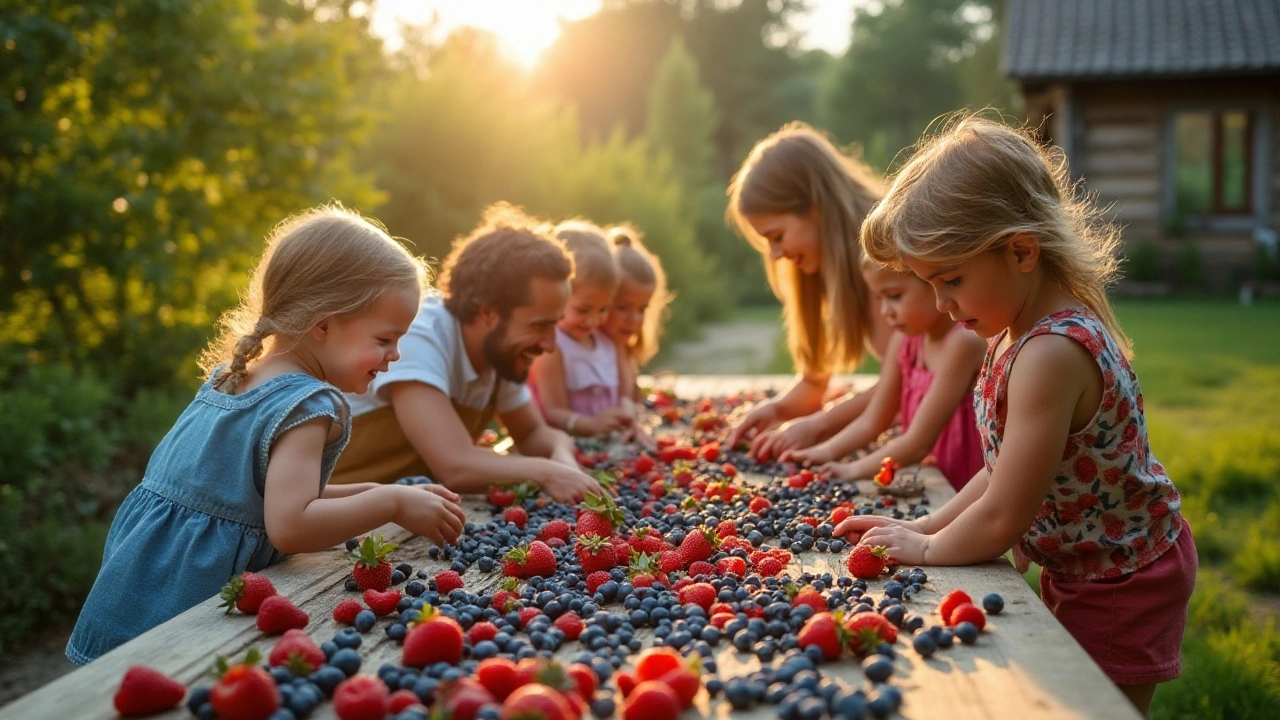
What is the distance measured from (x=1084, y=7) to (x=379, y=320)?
18110mm

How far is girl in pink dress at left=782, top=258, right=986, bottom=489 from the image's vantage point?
3.49m

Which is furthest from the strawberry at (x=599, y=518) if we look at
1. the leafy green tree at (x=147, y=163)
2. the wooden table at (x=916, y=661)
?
the leafy green tree at (x=147, y=163)

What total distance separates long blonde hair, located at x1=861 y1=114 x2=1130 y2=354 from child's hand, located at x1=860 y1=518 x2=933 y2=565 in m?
0.64

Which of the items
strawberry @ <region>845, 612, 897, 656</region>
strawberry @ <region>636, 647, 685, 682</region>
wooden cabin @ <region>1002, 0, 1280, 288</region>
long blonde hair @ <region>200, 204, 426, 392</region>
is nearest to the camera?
strawberry @ <region>636, 647, 685, 682</region>

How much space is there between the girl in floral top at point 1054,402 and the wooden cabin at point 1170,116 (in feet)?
46.8

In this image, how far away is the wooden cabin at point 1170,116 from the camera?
50.7 feet

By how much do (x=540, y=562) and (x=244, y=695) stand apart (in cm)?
90

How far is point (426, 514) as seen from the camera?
8.22 feet

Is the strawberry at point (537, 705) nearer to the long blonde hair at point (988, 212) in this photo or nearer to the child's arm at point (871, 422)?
the long blonde hair at point (988, 212)

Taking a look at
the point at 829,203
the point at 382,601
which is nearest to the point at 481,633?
the point at 382,601

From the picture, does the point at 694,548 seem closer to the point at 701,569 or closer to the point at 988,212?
the point at 701,569

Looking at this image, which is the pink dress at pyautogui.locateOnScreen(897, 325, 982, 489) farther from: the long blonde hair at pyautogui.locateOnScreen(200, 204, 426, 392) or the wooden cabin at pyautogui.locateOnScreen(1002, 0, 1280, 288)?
the wooden cabin at pyautogui.locateOnScreen(1002, 0, 1280, 288)

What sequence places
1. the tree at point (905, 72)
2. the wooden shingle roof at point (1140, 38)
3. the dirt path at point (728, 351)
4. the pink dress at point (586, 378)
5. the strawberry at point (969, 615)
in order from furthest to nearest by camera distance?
the tree at point (905, 72) < the wooden shingle roof at point (1140, 38) < the dirt path at point (728, 351) < the pink dress at point (586, 378) < the strawberry at point (969, 615)

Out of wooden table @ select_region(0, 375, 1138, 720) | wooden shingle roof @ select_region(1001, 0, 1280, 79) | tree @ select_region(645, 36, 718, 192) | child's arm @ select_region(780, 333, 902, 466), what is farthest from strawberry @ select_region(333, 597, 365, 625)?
tree @ select_region(645, 36, 718, 192)
